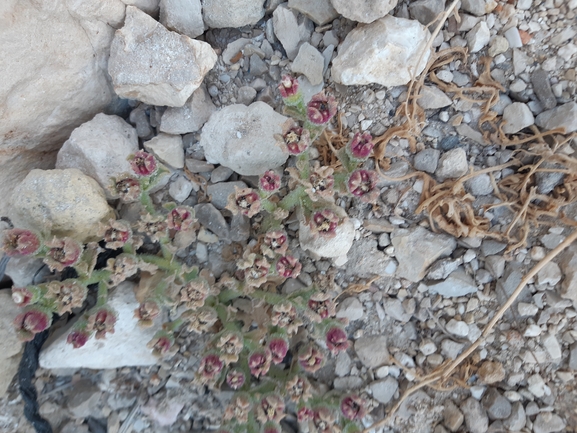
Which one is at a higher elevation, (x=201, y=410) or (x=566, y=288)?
(x=566, y=288)

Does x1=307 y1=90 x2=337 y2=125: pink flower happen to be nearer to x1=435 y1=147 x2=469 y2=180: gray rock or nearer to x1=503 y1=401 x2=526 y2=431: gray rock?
x1=435 y1=147 x2=469 y2=180: gray rock

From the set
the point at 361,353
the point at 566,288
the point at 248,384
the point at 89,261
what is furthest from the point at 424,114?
the point at 89,261

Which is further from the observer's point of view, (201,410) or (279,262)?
(201,410)

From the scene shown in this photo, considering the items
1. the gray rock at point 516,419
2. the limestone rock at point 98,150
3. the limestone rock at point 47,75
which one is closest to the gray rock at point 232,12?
the limestone rock at point 47,75

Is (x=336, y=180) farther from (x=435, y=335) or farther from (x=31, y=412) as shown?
(x=31, y=412)

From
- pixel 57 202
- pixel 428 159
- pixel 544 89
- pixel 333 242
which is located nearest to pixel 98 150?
pixel 57 202

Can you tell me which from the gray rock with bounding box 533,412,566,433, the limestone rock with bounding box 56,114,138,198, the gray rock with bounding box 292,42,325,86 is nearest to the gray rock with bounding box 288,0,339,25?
the gray rock with bounding box 292,42,325,86

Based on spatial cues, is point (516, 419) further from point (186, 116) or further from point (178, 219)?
point (186, 116)
